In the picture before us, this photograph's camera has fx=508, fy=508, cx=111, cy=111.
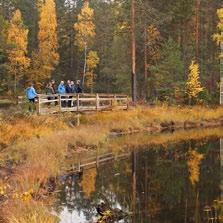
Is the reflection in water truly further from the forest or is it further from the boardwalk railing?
the forest

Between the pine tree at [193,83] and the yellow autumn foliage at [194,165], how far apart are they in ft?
53.6

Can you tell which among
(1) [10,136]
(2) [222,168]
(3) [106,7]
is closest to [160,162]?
(2) [222,168]

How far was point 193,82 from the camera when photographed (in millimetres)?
40438

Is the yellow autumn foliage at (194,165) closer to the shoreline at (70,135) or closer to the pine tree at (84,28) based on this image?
the shoreline at (70,135)

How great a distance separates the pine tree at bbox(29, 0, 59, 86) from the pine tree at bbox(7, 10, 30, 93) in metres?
2.04

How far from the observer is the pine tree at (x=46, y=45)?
62.5 metres

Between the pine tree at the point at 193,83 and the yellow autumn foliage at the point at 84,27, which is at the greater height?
the yellow autumn foliage at the point at 84,27

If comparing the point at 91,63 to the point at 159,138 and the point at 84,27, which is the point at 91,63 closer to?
the point at 84,27

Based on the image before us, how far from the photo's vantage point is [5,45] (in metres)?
54.8

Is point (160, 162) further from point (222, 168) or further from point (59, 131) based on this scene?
point (59, 131)

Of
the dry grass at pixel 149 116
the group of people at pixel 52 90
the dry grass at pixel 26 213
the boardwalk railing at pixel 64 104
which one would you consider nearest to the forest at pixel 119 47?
the dry grass at pixel 149 116

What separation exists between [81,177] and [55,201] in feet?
12.2

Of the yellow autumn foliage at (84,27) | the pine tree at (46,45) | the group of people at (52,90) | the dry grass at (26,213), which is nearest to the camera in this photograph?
the dry grass at (26,213)

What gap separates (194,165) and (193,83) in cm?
2087
